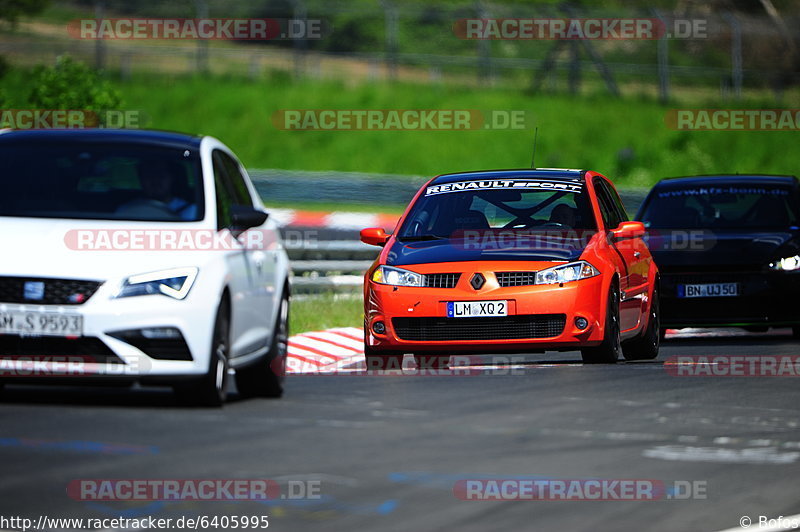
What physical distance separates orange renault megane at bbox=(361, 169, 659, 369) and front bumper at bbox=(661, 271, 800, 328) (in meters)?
1.93

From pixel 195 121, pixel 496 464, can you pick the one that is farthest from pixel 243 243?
pixel 195 121

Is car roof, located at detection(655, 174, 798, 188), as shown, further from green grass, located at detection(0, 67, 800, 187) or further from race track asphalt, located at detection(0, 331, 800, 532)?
green grass, located at detection(0, 67, 800, 187)

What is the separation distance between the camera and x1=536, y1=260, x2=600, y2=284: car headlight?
42.0ft

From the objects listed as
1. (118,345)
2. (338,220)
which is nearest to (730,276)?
(118,345)

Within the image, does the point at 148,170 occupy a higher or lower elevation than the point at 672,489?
higher

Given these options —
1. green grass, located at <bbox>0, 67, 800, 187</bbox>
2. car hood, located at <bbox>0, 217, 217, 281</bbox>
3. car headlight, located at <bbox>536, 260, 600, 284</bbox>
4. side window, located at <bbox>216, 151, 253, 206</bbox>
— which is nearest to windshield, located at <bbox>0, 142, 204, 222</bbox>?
car hood, located at <bbox>0, 217, 217, 281</bbox>

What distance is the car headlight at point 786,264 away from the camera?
16109 mm

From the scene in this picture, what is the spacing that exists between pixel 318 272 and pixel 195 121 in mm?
20565

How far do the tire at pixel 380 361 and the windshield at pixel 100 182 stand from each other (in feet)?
10.4

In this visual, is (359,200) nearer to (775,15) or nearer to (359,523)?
(775,15)

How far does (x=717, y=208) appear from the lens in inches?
683

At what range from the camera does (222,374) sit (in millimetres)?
9820

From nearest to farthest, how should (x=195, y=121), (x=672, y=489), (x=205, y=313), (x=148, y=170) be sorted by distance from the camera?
(x=672, y=489) < (x=205, y=313) < (x=148, y=170) < (x=195, y=121)

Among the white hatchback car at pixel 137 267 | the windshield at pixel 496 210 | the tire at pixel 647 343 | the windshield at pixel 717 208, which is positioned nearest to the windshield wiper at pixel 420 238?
the windshield at pixel 496 210
